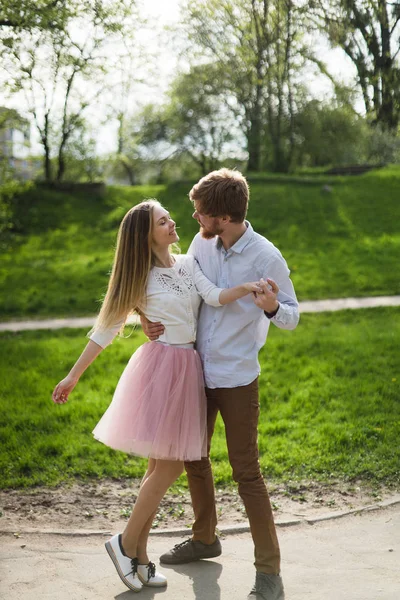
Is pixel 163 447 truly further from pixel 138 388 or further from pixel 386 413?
pixel 386 413

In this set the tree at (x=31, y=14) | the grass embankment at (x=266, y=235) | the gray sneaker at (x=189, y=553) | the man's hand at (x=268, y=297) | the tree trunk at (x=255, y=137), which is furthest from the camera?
the tree trunk at (x=255, y=137)

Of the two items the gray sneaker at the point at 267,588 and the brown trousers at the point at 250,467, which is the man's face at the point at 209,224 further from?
the gray sneaker at the point at 267,588

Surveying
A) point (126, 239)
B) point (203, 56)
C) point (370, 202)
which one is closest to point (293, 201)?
point (370, 202)

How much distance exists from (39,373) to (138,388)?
14.8 feet

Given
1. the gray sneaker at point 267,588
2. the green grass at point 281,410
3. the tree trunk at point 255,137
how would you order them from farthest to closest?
the tree trunk at point 255,137, the green grass at point 281,410, the gray sneaker at point 267,588

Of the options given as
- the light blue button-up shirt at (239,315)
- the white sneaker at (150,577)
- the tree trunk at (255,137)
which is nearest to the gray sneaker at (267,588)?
the white sneaker at (150,577)

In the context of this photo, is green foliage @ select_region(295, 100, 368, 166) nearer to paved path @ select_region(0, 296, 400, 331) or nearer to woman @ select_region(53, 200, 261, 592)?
paved path @ select_region(0, 296, 400, 331)

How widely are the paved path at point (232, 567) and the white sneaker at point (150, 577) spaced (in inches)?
1.6

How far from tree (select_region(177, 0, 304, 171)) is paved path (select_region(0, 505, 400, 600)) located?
28.3ft

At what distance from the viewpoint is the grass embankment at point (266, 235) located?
1221 centimetres

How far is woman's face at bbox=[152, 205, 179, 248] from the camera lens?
12.3 feet

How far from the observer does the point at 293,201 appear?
18.1 metres

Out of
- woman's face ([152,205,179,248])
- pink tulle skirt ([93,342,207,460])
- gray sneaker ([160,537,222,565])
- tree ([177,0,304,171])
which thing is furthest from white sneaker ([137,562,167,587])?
tree ([177,0,304,171])

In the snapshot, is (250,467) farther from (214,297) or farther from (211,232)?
(211,232)
